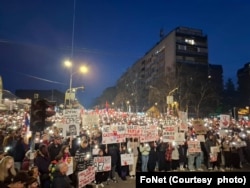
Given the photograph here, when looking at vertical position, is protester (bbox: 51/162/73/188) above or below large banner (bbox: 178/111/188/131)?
below

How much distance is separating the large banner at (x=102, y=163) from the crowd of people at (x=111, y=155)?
0.24 meters

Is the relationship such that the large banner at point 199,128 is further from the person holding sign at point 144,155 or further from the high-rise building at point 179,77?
the high-rise building at point 179,77

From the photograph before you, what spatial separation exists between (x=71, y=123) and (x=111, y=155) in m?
Answer: 2.33

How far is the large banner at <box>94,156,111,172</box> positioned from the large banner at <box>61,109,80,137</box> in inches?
53.2

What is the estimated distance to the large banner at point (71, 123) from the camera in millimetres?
12375

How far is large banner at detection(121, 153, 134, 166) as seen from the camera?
1350 cm

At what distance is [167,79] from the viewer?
5478cm

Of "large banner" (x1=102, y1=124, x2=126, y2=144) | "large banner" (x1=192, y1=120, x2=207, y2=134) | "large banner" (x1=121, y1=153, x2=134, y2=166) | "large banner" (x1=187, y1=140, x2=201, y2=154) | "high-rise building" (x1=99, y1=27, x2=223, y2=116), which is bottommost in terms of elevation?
"large banner" (x1=121, y1=153, x2=134, y2=166)

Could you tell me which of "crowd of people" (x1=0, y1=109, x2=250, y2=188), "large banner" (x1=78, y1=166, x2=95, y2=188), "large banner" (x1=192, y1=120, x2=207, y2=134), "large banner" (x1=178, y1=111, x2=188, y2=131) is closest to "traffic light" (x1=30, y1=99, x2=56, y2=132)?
"crowd of people" (x1=0, y1=109, x2=250, y2=188)

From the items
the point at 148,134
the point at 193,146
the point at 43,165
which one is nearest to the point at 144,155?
the point at 148,134

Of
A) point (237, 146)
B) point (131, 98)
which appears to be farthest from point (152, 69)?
point (237, 146)

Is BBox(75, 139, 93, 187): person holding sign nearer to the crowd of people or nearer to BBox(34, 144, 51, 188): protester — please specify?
the crowd of people

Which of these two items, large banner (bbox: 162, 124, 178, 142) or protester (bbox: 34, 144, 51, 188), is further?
large banner (bbox: 162, 124, 178, 142)

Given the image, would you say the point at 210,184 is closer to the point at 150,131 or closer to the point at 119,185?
the point at 119,185
